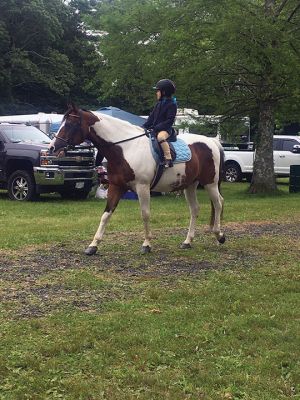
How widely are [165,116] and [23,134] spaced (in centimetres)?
987

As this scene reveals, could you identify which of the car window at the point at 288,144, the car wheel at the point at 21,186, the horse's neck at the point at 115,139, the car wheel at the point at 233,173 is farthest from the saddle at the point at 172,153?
the car wheel at the point at 233,173

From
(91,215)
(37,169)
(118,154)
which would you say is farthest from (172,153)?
(37,169)

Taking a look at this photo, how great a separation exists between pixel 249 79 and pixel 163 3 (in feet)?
11.7

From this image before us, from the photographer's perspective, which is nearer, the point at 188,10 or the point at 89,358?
the point at 89,358

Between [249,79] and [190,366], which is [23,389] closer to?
[190,366]

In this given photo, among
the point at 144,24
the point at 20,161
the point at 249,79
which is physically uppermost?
the point at 144,24

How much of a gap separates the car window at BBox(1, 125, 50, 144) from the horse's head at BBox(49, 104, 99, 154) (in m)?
8.95

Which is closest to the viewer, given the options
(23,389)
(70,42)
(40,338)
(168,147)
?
(23,389)

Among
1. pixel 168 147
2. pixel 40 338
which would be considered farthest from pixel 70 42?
pixel 40 338

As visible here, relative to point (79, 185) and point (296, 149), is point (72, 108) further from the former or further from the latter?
point (296, 149)

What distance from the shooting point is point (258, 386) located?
409 centimetres

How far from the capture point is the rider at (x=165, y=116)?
28.1 ft

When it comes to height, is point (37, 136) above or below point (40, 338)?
above

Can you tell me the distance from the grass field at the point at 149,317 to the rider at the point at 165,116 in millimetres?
1551
